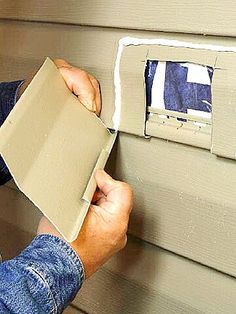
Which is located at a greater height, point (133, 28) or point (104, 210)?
point (133, 28)

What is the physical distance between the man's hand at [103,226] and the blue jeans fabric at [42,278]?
2 centimetres

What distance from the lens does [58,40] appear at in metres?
1.01

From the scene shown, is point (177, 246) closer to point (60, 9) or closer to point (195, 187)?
point (195, 187)

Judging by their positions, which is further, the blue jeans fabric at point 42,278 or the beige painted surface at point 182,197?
the beige painted surface at point 182,197

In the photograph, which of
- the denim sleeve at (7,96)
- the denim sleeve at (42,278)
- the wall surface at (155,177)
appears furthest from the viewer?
the denim sleeve at (7,96)

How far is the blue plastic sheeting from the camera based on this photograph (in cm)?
81

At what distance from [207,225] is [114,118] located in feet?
0.77

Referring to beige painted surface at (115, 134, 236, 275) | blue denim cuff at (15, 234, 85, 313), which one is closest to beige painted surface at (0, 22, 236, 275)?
beige painted surface at (115, 134, 236, 275)

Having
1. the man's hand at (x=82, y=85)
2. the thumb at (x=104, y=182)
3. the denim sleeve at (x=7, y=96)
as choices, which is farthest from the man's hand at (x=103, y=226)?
the denim sleeve at (x=7, y=96)

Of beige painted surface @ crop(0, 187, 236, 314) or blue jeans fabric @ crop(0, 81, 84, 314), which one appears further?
beige painted surface @ crop(0, 187, 236, 314)

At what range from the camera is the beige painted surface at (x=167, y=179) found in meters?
0.84

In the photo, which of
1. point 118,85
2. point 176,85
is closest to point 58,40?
point 118,85

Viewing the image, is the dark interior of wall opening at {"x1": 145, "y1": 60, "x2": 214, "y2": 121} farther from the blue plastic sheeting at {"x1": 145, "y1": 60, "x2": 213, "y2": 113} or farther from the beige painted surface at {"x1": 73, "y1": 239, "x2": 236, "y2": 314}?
the beige painted surface at {"x1": 73, "y1": 239, "x2": 236, "y2": 314}

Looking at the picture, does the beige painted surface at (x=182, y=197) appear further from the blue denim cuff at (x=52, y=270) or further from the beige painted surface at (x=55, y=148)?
the blue denim cuff at (x=52, y=270)
